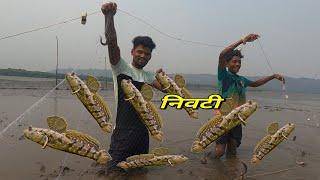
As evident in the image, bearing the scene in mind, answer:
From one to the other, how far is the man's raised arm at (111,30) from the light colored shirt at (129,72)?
0.27 m

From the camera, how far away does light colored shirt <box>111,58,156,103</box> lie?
7535 millimetres

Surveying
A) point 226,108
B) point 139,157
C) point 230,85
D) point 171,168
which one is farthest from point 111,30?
point 230,85

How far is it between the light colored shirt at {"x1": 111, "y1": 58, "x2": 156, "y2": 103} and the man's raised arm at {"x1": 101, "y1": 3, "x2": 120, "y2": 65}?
0.88 ft

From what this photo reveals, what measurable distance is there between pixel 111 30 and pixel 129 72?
1.04 meters

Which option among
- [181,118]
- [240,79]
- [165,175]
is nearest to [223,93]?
[240,79]

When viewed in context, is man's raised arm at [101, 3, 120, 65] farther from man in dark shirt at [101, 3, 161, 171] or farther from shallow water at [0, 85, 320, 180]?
shallow water at [0, 85, 320, 180]

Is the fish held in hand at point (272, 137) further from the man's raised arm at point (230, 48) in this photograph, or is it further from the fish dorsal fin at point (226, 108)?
the man's raised arm at point (230, 48)

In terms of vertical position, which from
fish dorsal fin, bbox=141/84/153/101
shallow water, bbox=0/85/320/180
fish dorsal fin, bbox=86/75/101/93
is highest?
fish dorsal fin, bbox=86/75/101/93

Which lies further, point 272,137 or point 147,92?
point 272,137

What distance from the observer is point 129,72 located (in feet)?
25.1

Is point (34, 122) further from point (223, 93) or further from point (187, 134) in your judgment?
point (223, 93)

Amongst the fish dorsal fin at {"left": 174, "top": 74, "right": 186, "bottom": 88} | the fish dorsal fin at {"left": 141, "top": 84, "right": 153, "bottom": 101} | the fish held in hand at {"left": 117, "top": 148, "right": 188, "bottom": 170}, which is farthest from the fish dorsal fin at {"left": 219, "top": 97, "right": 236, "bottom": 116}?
the fish dorsal fin at {"left": 141, "top": 84, "right": 153, "bottom": 101}

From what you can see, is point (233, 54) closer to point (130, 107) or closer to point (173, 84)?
point (173, 84)

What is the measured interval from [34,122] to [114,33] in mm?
8724
